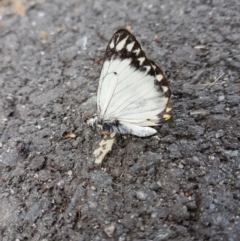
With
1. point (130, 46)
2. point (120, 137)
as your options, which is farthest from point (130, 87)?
point (120, 137)

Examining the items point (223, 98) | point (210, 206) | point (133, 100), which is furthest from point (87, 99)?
point (210, 206)

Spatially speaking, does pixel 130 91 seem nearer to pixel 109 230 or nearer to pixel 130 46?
pixel 130 46

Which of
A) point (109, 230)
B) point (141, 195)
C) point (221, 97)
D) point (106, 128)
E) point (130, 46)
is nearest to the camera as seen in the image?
point (109, 230)

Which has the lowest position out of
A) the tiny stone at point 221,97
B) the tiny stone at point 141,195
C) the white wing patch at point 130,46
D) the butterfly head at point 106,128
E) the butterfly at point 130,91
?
the tiny stone at point 221,97

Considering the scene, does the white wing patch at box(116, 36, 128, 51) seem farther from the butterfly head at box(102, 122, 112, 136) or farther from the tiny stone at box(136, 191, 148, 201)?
the tiny stone at box(136, 191, 148, 201)

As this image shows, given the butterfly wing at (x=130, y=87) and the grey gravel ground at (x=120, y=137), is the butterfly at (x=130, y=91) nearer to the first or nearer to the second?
the butterfly wing at (x=130, y=87)

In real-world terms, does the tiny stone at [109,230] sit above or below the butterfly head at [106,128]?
below

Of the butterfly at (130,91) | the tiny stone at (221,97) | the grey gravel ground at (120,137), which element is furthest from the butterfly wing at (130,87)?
the tiny stone at (221,97)
